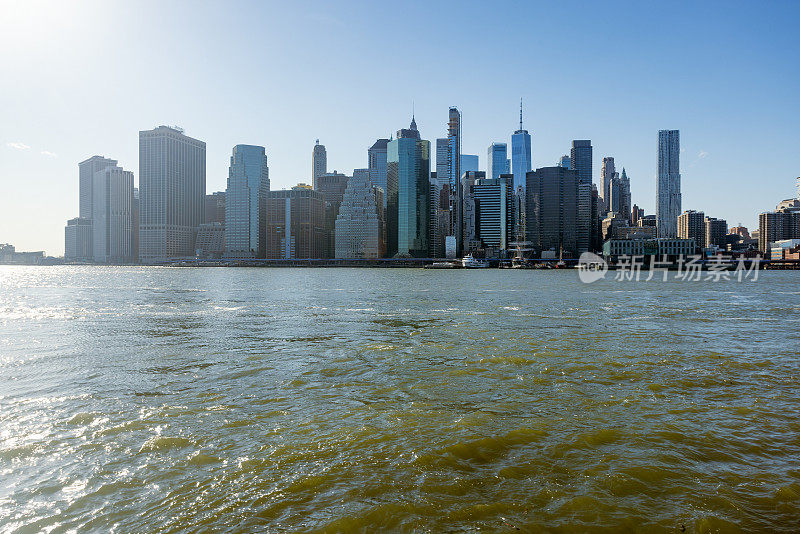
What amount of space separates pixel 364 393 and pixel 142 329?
2049cm

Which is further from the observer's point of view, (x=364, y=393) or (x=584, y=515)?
(x=364, y=393)

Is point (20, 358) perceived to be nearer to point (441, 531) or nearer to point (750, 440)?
point (441, 531)

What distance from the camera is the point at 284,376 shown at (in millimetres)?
15969

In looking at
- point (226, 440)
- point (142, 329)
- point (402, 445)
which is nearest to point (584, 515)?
point (402, 445)

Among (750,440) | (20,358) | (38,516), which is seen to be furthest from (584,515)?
(20,358)

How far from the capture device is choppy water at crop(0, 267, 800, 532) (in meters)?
7.04

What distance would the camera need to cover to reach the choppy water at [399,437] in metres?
7.04

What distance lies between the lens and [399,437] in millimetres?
10156

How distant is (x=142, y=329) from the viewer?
1112 inches

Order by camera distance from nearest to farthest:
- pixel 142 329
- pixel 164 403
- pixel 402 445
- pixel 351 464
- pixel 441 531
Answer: pixel 441 531 < pixel 351 464 < pixel 402 445 < pixel 164 403 < pixel 142 329

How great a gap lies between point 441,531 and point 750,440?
7.82m

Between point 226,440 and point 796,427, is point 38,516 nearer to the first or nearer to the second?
point 226,440

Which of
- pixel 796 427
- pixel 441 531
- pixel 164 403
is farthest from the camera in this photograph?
pixel 164 403

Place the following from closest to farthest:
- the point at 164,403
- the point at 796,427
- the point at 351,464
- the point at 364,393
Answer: the point at 351,464, the point at 796,427, the point at 164,403, the point at 364,393
